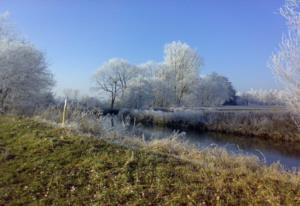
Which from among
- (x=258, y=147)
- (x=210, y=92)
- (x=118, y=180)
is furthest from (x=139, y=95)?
(x=118, y=180)

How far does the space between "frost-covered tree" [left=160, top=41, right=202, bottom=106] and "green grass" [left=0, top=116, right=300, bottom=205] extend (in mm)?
43951

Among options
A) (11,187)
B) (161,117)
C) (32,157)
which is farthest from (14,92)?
(11,187)

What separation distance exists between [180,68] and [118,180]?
47119 mm

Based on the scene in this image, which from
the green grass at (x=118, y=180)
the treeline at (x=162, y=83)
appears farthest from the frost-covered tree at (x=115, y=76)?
the green grass at (x=118, y=180)

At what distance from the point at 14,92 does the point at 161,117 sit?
14503 mm

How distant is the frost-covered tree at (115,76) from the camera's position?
56.5m

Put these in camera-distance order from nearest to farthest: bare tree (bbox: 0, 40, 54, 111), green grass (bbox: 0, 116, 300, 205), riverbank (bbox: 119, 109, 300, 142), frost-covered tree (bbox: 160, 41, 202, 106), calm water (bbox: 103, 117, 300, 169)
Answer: green grass (bbox: 0, 116, 300, 205)
calm water (bbox: 103, 117, 300, 169)
bare tree (bbox: 0, 40, 54, 111)
riverbank (bbox: 119, 109, 300, 142)
frost-covered tree (bbox: 160, 41, 202, 106)

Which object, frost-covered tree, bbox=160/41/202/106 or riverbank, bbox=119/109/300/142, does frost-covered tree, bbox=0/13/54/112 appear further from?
frost-covered tree, bbox=160/41/202/106

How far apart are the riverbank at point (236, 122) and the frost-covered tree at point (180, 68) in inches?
649

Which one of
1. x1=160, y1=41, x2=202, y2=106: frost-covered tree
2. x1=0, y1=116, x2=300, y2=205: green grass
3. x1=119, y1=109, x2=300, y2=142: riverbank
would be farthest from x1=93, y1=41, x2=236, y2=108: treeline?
x1=0, y1=116, x2=300, y2=205: green grass

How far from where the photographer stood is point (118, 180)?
672 centimetres

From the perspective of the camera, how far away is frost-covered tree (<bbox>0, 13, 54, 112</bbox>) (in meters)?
26.0

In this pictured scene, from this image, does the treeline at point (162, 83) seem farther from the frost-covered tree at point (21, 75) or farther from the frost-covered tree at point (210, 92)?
the frost-covered tree at point (21, 75)

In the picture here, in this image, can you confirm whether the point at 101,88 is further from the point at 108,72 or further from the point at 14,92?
the point at 14,92
